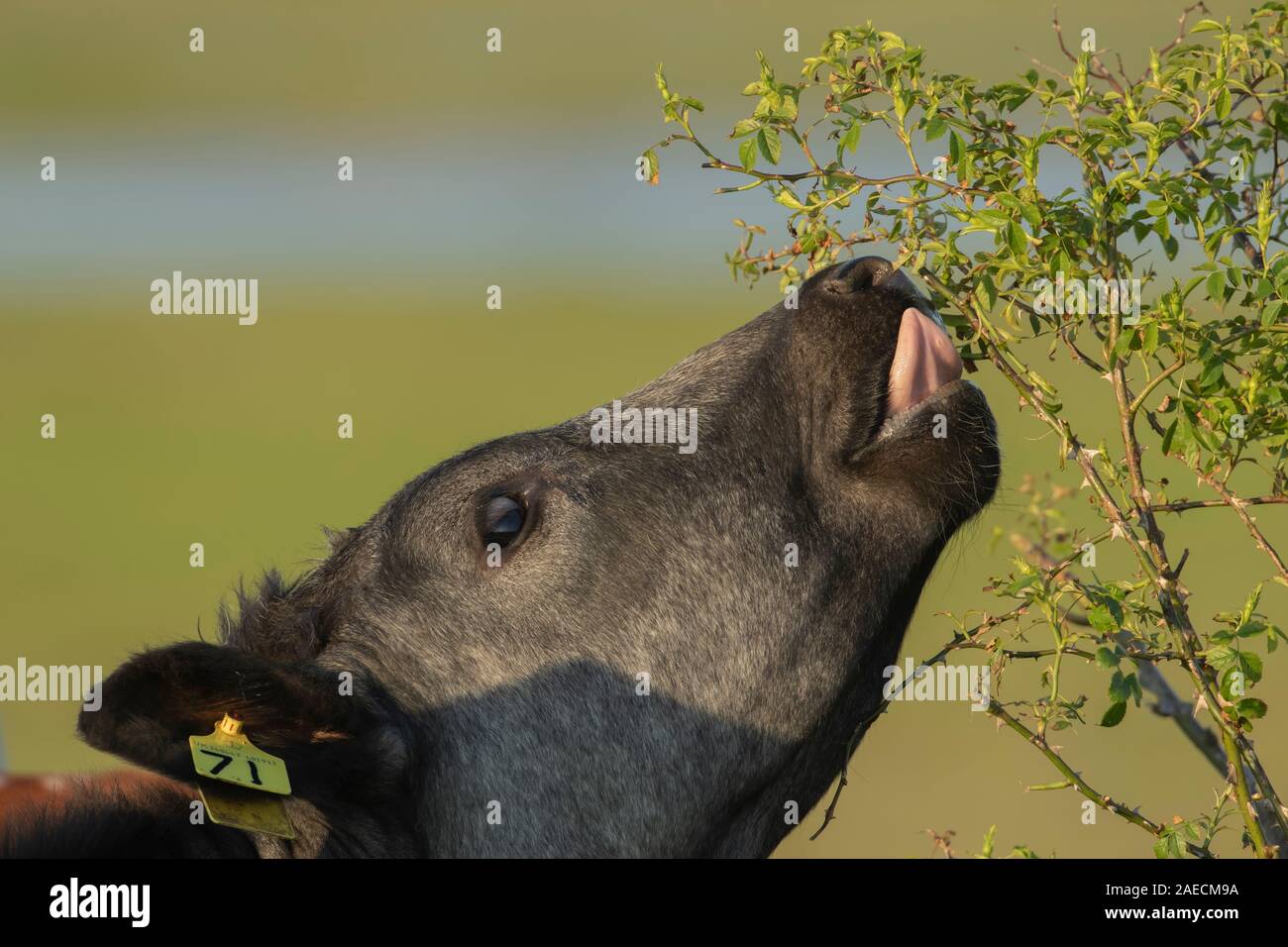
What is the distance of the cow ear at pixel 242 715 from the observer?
3867 mm

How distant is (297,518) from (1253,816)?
741 inches

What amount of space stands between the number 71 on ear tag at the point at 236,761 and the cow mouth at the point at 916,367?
210 centimetres

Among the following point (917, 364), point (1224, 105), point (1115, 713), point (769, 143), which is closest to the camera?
point (1115, 713)

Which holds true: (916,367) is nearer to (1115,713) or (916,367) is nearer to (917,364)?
(917,364)

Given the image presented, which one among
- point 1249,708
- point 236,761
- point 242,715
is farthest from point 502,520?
point 1249,708

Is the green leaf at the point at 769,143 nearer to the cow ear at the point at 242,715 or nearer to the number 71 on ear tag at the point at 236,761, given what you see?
the cow ear at the point at 242,715

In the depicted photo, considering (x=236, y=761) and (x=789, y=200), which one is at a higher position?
(x=789, y=200)

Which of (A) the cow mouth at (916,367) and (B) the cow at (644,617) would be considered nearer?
(B) the cow at (644,617)

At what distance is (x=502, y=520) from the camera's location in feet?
15.4

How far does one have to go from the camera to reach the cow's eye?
4672mm

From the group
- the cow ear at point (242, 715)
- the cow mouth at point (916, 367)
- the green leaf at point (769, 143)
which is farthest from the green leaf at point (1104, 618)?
the cow ear at point (242, 715)

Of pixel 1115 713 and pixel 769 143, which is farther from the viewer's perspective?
pixel 769 143

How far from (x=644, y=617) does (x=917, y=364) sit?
1.16 metres
